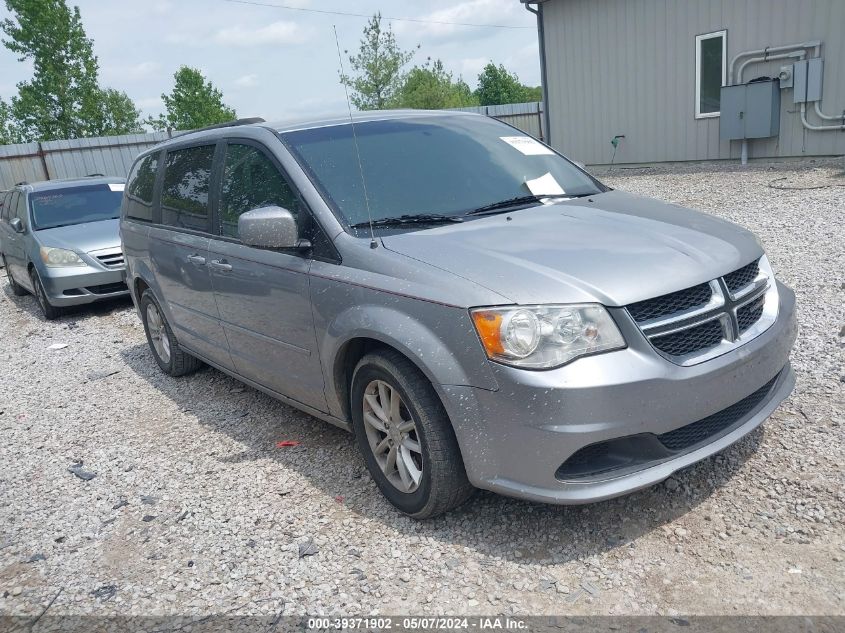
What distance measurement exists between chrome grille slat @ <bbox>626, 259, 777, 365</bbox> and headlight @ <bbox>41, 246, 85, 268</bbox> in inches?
303

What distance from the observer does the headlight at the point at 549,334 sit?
2621mm

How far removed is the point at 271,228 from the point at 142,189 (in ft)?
9.20

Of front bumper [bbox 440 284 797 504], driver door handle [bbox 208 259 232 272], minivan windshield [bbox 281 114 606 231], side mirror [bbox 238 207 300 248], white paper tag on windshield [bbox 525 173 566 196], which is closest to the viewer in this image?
front bumper [bbox 440 284 797 504]

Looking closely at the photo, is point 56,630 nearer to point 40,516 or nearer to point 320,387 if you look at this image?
point 40,516

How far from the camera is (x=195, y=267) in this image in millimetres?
4527

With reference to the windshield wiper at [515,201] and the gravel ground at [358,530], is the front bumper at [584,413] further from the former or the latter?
the windshield wiper at [515,201]

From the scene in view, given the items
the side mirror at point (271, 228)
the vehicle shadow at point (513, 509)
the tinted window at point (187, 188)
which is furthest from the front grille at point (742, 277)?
the tinted window at point (187, 188)

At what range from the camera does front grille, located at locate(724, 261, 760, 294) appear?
9.86 feet

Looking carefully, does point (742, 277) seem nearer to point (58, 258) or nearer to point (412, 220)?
point (412, 220)

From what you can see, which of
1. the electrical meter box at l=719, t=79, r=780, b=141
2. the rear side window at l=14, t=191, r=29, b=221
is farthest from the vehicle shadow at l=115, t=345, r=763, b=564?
the electrical meter box at l=719, t=79, r=780, b=141

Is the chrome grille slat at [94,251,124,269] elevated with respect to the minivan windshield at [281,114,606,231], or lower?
lower

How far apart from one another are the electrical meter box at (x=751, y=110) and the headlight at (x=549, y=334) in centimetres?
1129

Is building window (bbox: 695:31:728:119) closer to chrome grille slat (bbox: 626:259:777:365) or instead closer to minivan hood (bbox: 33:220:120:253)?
minivan hood (bbox: 33:220:120:253)

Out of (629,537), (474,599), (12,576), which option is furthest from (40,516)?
(629,537)
